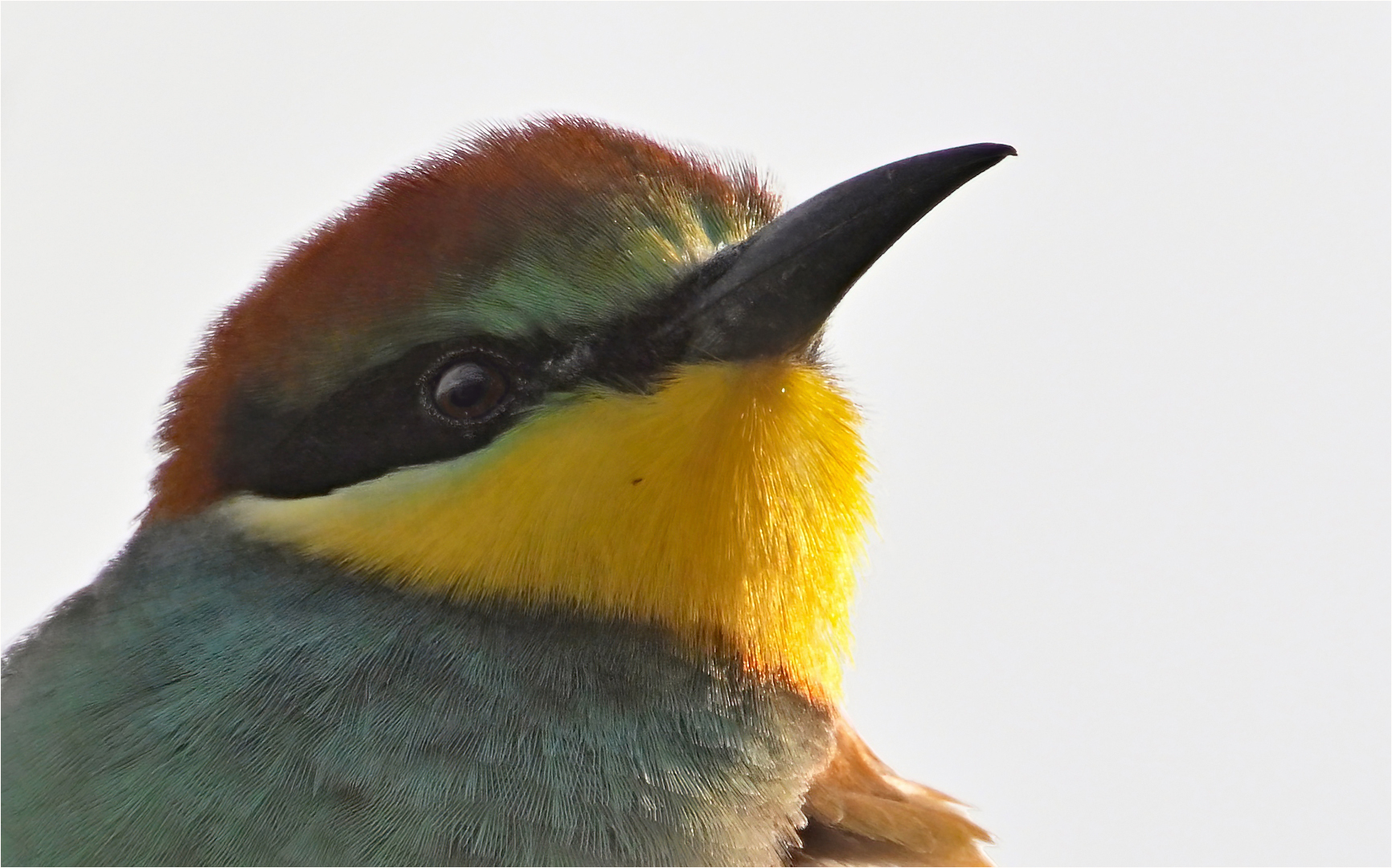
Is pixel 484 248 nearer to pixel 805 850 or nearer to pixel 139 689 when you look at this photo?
pixel 139 689

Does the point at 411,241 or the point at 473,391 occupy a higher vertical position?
the point at 411,241

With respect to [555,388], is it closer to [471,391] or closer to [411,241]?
[471,391]

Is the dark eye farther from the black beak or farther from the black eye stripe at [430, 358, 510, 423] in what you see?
the black beak

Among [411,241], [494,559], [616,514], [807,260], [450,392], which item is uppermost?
[807,260]

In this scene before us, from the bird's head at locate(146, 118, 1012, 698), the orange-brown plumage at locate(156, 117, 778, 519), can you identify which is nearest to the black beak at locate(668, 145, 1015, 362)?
the bird's head at locate(146, 118, 1012, 698)

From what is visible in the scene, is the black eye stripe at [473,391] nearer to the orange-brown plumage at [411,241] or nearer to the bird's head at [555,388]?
the bird's head at [555,388]

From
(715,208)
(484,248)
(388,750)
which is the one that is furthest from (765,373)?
(388,750)

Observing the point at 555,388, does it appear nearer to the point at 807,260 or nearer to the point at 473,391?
the point at 473,391

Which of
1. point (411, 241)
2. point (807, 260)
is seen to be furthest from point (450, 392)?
point (807, 260)

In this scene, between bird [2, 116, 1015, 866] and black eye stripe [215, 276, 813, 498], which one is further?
black eye stripe [215, 276, 813, 498]
